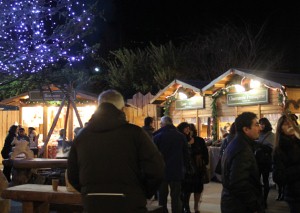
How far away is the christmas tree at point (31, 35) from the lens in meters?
13.3

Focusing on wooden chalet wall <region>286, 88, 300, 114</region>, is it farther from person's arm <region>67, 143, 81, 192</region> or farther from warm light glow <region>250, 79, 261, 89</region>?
person's arm <region>67, 143, 81, 192</region>

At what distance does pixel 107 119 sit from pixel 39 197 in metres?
2.68

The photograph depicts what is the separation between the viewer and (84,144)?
3693 millimetres

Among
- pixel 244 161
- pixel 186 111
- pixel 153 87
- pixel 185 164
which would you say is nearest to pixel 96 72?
pixel 153 87

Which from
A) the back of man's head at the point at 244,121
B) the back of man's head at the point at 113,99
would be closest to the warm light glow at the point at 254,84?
the back of man's head at the point at 244,121

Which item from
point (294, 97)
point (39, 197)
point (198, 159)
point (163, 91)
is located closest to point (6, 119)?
point (163, 91)

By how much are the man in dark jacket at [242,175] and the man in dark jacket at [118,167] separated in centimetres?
89

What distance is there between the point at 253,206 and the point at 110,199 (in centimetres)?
135

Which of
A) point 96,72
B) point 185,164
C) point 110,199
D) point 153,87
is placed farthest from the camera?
point 96,72

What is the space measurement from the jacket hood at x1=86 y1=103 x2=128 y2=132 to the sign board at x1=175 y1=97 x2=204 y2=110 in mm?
12011

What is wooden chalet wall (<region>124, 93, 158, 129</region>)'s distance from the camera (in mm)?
18203

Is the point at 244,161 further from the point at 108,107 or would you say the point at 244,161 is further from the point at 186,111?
the point at 186,111

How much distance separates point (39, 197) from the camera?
5.84 m

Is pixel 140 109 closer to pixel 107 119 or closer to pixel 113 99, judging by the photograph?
pixel 113 99
